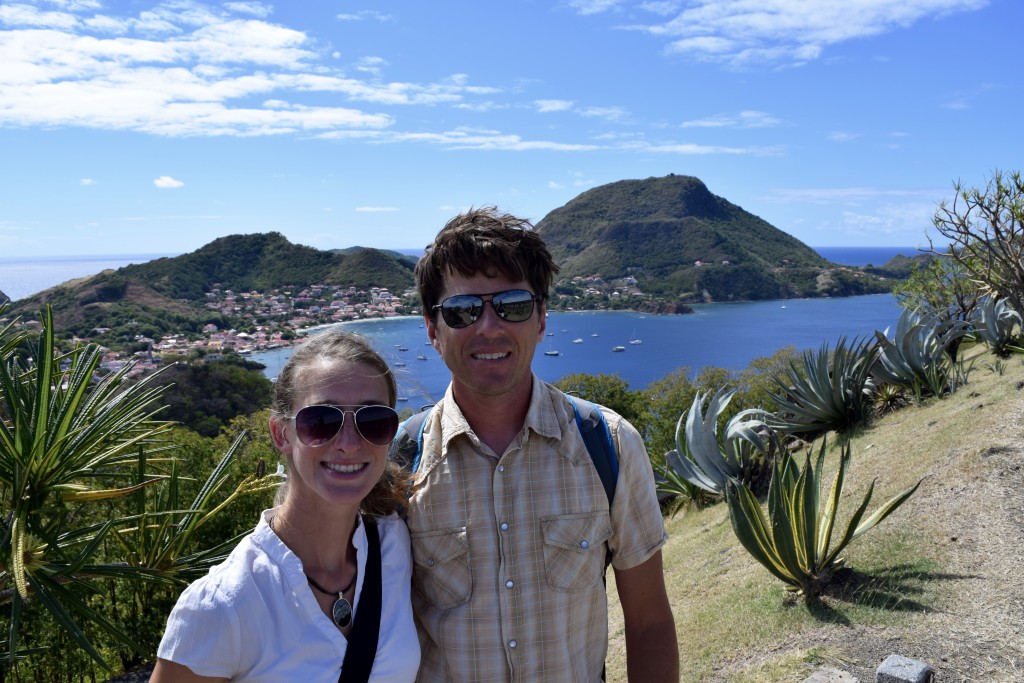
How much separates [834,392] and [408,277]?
3920 inches

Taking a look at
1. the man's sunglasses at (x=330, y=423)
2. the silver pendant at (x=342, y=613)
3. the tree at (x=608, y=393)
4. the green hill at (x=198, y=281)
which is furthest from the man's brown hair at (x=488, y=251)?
the green hill at (x=198, y=281)

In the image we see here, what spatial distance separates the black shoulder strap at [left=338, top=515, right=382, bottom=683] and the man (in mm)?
188

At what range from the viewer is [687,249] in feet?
433

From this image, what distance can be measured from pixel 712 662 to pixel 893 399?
6867 mm

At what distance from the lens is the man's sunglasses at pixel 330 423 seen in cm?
175

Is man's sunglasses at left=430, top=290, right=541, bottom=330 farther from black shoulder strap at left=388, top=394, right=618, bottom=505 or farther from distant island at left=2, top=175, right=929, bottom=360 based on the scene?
distant island at left=2, top=175, right=929, bottom=360

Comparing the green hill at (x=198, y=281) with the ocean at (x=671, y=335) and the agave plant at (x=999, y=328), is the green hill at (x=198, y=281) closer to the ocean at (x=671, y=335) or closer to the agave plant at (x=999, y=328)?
the ocean at (x=671, y=335)

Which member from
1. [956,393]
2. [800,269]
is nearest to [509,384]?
[956,393]

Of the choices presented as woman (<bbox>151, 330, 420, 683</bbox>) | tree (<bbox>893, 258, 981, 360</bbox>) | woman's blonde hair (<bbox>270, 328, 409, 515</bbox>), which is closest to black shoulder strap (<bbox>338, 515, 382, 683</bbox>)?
woman (<bbox>151, 330, 420, 683</bbox>)

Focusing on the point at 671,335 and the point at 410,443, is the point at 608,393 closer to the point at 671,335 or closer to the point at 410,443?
the point at 410,443

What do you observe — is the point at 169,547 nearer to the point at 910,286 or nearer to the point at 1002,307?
the point at 1002,307

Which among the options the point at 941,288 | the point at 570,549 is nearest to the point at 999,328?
the point at 570,549

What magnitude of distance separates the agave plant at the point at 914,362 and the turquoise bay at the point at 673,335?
178 ft

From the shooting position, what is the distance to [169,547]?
392cm
